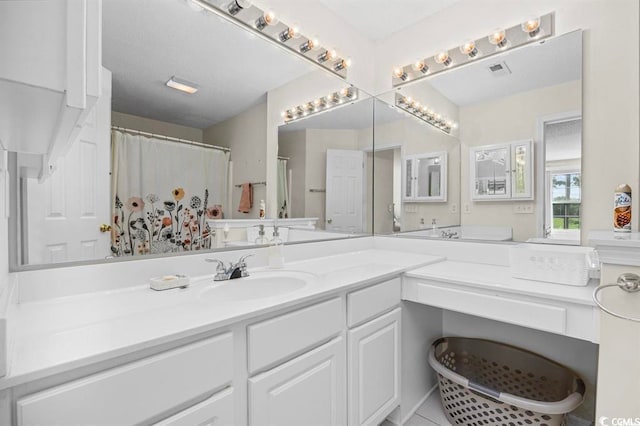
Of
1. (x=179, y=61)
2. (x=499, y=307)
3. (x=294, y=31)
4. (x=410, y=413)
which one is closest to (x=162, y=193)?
(x=179, y=61)

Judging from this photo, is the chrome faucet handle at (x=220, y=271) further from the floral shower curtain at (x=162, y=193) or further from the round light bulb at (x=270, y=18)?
the round light bulb at (x=270, y=18)

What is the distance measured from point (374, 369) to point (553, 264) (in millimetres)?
953

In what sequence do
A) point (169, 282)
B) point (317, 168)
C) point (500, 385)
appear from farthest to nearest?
point (317, 168), point (500, 385), point (169, 282)

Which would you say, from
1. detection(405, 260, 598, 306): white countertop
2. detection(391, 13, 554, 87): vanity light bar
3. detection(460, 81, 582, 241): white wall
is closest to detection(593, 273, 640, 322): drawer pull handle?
detection(405, 260, 598, 306): white countertop

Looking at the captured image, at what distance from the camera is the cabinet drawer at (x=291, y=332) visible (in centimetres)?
96

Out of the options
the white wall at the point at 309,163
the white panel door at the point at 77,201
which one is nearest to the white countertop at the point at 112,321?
the white panel door at the point at 77,201

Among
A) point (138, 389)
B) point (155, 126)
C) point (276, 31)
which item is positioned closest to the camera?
point (138, 389)

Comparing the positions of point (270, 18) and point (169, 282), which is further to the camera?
point (270, 18)

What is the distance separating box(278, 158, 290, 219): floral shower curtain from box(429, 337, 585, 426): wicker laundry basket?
120 centimetres

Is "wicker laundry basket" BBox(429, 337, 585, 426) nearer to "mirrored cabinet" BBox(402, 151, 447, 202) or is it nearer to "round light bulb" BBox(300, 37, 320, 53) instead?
"mirrored cabinet" BBox(402, 151, 447, 202)

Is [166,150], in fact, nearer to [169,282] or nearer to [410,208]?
[169,282]

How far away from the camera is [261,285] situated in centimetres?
141

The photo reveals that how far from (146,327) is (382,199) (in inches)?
73.3

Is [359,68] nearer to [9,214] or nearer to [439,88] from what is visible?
[439,88]
